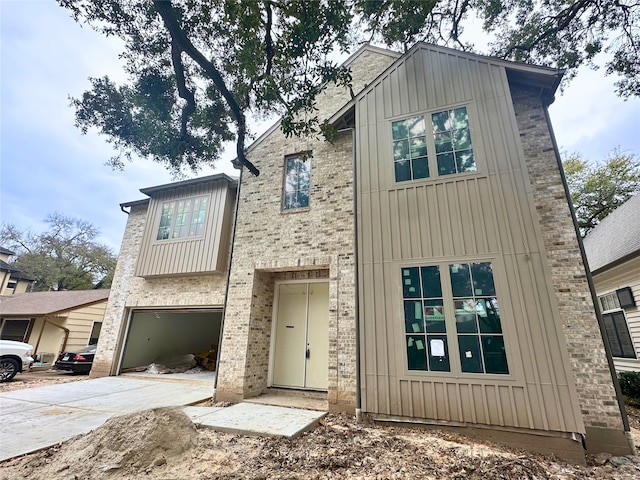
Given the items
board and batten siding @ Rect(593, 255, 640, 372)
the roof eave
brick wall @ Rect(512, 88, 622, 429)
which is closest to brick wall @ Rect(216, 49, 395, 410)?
the roof eave

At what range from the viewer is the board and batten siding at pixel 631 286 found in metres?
7.50

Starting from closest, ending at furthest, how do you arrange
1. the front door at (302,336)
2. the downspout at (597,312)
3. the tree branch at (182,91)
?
the downspout at (597,312), the tree branch at (182,91), the front door at (302,336)

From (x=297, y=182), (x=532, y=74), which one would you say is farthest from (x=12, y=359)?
(x=532, y=74)

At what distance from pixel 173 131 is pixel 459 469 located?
9.33 meters

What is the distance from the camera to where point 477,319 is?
14.6 feet

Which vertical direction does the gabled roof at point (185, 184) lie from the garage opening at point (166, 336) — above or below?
above

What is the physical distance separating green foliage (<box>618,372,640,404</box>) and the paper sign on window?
6.41 m

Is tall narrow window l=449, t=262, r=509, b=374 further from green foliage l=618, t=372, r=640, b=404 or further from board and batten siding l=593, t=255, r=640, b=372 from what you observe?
green foliage l=618, t=372, r=640, b=404

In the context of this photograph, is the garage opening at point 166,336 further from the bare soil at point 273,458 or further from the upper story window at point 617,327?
the upper story window at point 617,327

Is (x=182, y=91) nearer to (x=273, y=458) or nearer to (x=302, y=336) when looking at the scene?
(x=302, y=336)

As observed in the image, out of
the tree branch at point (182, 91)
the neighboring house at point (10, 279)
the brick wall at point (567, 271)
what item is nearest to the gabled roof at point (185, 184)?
the tree branch at point (182, 91)

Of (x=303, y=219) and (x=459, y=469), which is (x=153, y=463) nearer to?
(x=459, y=469)

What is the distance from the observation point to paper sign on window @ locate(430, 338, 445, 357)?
14.8 feet

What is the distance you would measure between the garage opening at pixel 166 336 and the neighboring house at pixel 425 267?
10.8ft
